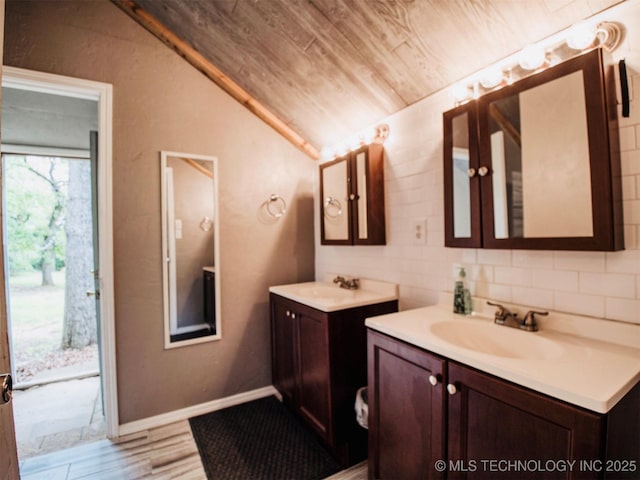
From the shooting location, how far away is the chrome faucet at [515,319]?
132cm

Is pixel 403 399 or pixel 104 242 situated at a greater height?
pixel 104 242

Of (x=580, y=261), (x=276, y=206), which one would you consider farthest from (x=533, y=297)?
(x=276, y=206)

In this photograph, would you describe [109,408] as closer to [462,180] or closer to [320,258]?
[320,258]

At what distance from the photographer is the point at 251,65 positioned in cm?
222

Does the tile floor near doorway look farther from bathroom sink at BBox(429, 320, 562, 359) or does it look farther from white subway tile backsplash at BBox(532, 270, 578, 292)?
white subway tile backsplash at BBox(532, 270, 578, 292)

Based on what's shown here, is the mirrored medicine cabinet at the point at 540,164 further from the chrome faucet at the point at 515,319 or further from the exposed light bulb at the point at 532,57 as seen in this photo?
the chrome faucet at the point at 515,319

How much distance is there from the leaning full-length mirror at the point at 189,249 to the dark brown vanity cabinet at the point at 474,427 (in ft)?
4.83

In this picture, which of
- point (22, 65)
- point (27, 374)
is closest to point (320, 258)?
point (22, 65)

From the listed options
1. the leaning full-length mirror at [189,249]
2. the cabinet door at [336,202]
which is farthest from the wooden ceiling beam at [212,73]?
the leaning full-length mirror at [189,249]

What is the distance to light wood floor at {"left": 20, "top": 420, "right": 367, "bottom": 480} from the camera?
1780 mm

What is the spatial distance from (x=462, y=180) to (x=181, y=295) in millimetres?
2063

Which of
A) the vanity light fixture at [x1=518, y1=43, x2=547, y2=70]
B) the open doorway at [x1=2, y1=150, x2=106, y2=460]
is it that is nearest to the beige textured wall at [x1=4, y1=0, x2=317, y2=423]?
the open doorway at [x1=2, y1=150, x2=106, y2=460]

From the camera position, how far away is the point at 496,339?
1378 millimetres

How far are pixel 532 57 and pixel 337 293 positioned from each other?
1.74 m
